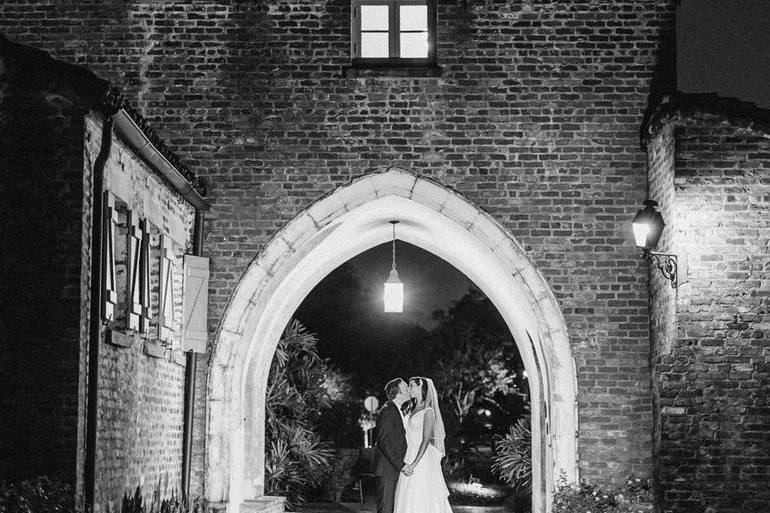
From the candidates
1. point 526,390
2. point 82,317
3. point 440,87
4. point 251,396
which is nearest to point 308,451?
point 251,396

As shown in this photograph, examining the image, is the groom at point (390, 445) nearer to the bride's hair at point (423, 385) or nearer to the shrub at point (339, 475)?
the bride's hair at point (423, 385)

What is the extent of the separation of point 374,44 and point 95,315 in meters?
5.21

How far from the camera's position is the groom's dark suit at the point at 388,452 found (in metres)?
11.6

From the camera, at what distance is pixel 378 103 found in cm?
1237

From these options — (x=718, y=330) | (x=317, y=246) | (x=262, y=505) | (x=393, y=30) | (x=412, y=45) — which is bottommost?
(x=262, y=505)

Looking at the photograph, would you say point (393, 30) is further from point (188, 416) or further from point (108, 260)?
point (108, 260)

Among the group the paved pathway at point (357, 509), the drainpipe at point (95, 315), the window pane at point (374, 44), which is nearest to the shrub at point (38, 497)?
the drainpipe at point (95, 315)

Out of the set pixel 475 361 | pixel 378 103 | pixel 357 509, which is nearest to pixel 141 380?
pixel 378 103

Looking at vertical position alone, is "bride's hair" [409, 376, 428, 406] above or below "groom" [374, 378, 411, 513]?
above

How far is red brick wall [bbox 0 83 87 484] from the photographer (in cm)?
846

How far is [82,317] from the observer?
8.60m

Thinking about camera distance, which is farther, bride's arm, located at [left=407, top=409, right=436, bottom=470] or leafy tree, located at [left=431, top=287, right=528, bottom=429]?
leafy tree, located at [left=431, top=287, right=528, bottom=429]

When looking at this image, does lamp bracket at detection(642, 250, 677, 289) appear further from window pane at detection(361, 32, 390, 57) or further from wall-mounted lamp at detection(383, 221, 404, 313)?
wall-mounted lamp at detection(383, 221, 404, 313)

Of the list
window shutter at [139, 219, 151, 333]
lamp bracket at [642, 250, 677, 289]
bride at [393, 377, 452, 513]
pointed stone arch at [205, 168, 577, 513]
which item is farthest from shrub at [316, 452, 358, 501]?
lamp bracket at [642, 250, 677, 289]
